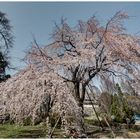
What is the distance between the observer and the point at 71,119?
19.6 ft

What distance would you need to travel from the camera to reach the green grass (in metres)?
6.71

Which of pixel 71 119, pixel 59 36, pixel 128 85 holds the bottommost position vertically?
pixel 71 119

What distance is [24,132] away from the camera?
746 cm

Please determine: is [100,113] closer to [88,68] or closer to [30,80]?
[88,68]

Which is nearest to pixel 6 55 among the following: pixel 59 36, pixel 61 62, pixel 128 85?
pixel 59 36

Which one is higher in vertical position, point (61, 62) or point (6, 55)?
point (6, 55)

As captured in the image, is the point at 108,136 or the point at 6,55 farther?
the point at 6,55

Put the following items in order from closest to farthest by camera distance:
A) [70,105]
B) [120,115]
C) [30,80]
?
[70,105] → [30,80] → [120,115]

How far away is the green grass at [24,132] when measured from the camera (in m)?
6.71

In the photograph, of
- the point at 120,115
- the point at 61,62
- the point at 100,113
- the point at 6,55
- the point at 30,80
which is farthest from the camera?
the point at 6,55

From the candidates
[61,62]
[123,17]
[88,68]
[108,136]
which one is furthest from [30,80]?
[123,17]

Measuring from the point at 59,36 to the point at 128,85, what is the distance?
6.64 feet

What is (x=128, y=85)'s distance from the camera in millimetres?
6934

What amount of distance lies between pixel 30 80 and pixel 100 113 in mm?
2811
